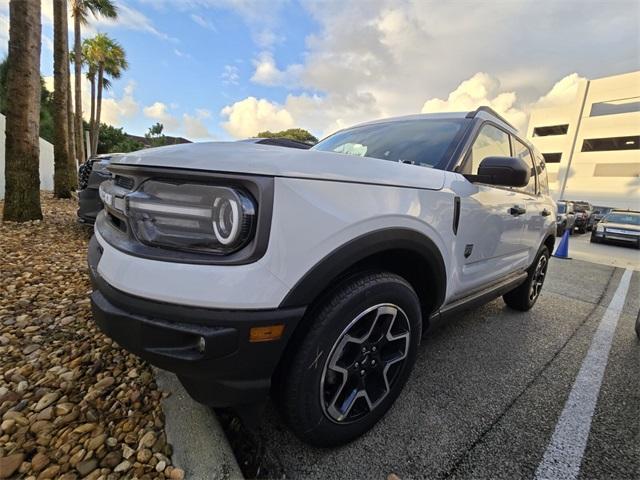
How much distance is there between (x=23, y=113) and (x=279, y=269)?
20.2 ft

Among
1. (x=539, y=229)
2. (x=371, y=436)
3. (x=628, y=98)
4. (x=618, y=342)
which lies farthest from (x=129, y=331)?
(x=628, y=98)

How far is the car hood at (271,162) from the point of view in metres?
1.19

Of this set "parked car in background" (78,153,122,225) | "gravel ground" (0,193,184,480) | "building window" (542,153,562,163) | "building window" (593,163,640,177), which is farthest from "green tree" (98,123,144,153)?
"building window" (593,163,640,177)

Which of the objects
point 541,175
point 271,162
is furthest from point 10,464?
point 541,175

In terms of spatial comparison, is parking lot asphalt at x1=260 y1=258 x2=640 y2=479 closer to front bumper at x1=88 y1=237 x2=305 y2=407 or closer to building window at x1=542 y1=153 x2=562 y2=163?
front bumper at x1=88 y1=237 x2=305 y2=407

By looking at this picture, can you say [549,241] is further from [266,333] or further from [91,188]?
[91,188]

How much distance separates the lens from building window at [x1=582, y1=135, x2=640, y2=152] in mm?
31188

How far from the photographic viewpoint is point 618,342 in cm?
314

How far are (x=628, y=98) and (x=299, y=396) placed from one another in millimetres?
44984

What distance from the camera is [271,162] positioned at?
121 cm

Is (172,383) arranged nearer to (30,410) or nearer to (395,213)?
(30,410)

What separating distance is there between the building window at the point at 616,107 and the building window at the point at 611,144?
2670 mm

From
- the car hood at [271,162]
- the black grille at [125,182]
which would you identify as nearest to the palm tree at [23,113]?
the black grille at [125,182]

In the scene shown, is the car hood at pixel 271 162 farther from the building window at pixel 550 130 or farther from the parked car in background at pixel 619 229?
the building window at pixel 550 130
